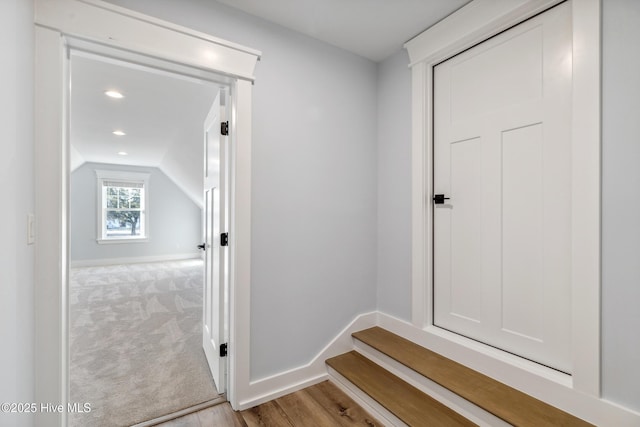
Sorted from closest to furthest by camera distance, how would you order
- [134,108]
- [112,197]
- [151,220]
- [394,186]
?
[394,186], [134,108], [112,197], [151,220]

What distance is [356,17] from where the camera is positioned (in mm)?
1827

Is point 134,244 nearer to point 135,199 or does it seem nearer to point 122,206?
point 122,206

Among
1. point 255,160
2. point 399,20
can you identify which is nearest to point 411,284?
point 255,160

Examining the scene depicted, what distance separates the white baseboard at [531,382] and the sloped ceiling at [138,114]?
2.23 m

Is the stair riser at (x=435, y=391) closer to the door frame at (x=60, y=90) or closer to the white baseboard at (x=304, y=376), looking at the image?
the white baseboard at (x=304, y=376)

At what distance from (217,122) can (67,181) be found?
35.9 inches

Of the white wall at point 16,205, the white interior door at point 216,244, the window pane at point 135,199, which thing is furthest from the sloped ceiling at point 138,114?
the window pane at point 135,199

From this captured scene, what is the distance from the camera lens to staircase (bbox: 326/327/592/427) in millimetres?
1363

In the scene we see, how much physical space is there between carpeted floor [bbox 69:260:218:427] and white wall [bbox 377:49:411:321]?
144cm

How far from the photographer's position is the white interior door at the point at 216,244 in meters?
1.88

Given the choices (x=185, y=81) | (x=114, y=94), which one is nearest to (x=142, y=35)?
(x=185, y=81)

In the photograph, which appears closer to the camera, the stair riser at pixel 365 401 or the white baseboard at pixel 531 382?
the white baseboard at pixel 531 382

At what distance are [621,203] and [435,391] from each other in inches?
50.2

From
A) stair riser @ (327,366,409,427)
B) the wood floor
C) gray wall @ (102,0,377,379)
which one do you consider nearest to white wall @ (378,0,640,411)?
stair riser @ (327,366,409,427)
